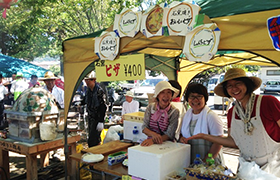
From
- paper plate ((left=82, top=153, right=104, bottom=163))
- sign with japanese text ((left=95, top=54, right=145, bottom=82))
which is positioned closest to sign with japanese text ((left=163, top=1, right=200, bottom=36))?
sign with japanese text ((left=95, top=54, right=145, bottom=82))

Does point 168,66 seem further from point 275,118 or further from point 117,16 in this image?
point 275,118

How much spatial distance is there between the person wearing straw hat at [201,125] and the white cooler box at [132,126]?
89 cm

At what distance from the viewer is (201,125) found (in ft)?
7.79

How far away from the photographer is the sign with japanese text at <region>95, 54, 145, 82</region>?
9.07 ft

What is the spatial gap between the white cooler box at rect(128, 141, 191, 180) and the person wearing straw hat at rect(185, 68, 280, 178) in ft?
1.72

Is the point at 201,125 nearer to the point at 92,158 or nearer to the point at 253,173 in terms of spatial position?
the point at 253,173

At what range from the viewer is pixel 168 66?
6090 mm

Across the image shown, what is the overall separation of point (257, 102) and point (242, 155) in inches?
20.9

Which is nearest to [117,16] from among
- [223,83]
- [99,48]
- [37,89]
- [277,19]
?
[99,48]

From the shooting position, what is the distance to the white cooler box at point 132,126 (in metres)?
3.22

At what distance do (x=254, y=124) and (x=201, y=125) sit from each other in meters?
0.59

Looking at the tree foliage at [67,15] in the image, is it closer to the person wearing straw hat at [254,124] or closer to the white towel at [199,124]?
the white towel at [199,124]

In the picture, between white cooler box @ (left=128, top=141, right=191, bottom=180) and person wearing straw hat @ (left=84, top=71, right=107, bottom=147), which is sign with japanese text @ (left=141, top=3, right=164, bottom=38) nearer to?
white cooler box @ (left=128, top=141, right=191, bottom=180)

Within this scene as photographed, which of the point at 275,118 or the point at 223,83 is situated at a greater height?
the point at 223,83
